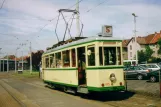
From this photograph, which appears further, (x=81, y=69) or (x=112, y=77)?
(x=81, y=69)

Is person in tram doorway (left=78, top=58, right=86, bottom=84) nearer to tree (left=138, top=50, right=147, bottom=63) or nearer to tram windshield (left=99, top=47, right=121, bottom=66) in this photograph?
tram windshield (left=99, top=47, right=121, bottom=66)

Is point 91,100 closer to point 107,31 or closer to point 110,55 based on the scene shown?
point 110,55

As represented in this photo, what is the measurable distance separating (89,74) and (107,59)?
1216mm

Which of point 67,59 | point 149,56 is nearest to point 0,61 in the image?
point 149,56

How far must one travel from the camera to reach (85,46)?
Answer: 14031 millimetres

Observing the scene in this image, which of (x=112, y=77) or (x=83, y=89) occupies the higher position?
(x=112, y=77)

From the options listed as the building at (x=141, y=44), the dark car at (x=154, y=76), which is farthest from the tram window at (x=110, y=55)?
the building at (x=141, y=44)

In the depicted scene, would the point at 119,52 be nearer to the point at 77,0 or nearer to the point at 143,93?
the point at 143,93

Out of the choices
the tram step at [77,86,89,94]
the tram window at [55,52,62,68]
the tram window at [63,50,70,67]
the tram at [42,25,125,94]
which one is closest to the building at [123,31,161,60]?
the tram window at [55,52,62,68]

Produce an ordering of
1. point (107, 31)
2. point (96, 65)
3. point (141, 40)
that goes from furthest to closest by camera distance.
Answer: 1. point (141, 40)
2. point (107, 31)
3. point (96, 65)

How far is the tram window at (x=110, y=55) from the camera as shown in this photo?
1341 cm

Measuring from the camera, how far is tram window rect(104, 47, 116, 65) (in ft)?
44.0

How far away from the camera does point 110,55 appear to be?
13.5 m

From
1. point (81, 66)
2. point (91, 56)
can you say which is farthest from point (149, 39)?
point (91, 56)
